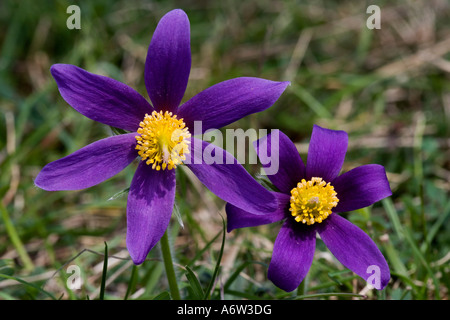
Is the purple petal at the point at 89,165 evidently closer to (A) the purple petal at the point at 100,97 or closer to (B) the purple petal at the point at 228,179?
(A) the purple petal at the point at 100,97

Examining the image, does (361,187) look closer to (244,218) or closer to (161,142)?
(244,218)

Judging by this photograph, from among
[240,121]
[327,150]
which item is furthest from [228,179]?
[240,121]

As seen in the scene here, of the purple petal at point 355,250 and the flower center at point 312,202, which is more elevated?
the flower center at point 312,202

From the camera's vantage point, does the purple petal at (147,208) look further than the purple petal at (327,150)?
No

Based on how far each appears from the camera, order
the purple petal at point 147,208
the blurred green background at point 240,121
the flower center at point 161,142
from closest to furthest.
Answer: the purple petal at point 147,208 < the flower center at point 161,142 < the blurred green background at point 240,121

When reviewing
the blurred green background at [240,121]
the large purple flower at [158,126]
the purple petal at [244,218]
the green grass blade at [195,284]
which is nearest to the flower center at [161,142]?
the large purple flower at [158,126]
